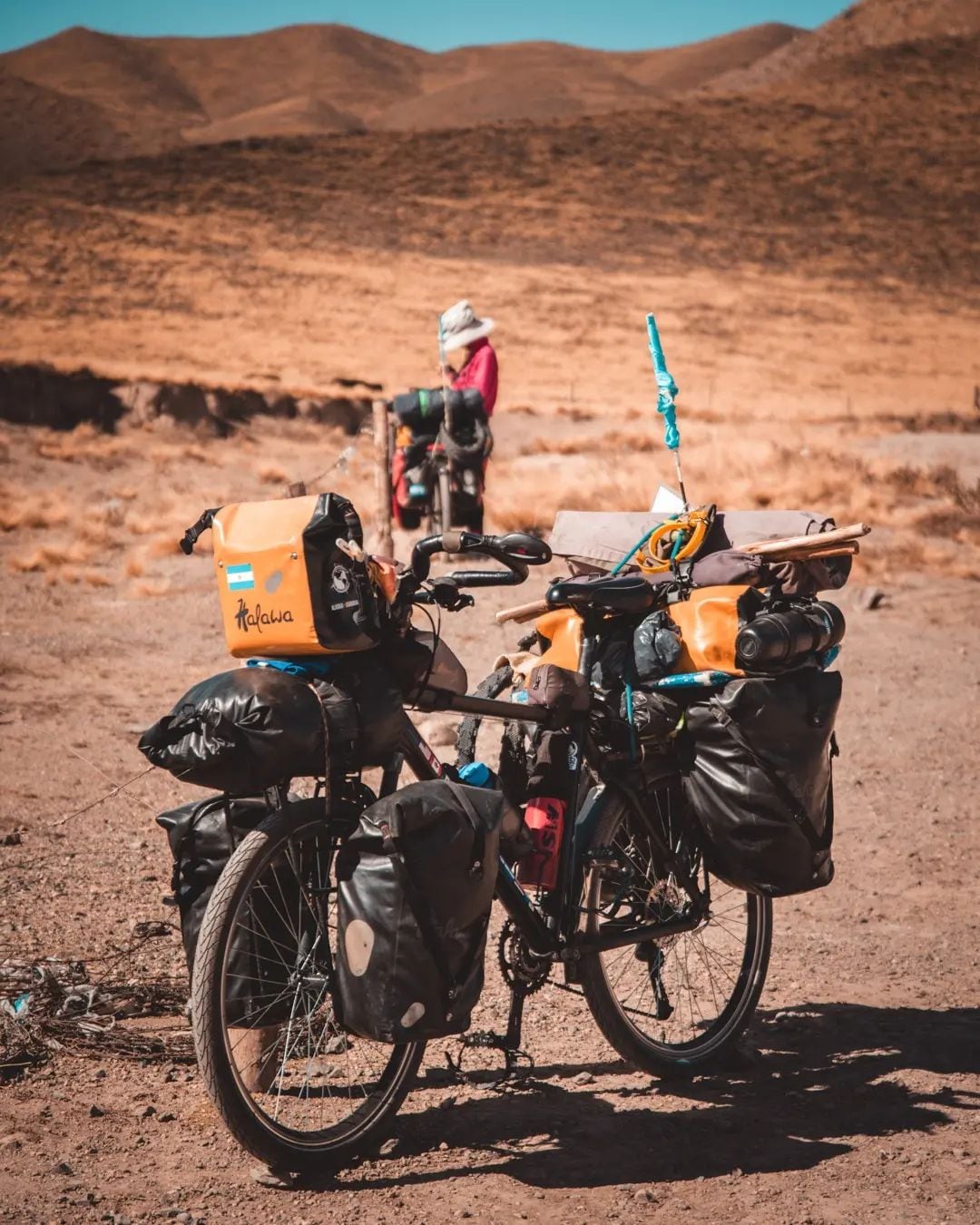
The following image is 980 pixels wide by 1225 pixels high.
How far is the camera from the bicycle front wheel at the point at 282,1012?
310 centimetres

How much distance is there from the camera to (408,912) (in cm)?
314

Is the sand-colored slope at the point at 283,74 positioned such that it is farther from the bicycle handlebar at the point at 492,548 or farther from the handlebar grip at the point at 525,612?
the bicycle handlebar at the point at 492,548

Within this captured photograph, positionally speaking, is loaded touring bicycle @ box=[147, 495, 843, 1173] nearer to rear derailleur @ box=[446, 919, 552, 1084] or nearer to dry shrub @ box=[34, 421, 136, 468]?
rear derailleur @ box=[446, 919, 552, 1084]

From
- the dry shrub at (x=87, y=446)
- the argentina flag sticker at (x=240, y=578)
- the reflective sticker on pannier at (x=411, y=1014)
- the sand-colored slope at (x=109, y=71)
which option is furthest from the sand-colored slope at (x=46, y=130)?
the reflective sticker on pannier at (x=411, y=1014)

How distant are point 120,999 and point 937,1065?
2391 millimetres

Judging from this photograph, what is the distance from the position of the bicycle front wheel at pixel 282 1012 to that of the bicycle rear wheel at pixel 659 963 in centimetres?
66

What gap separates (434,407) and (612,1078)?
8.20 m

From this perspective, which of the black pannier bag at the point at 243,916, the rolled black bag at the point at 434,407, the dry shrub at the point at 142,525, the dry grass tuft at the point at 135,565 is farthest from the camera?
the dry shrub at the point at 142,525

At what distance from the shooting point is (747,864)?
3957 millimetres

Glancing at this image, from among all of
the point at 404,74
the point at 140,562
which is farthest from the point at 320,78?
the point at 140,562

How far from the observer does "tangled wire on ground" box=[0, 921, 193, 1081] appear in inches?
158

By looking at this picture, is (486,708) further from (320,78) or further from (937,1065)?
(320,78)

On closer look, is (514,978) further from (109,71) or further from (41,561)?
(109,71)

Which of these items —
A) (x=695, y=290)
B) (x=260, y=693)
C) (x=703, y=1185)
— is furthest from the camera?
(x=695, y=290)
